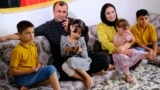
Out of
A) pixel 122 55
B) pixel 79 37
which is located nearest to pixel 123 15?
pixel 122 55

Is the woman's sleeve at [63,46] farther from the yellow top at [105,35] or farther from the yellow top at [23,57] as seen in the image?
the yellow top at [105,35]

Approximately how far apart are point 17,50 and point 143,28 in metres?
1.75

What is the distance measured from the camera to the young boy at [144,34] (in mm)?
3438

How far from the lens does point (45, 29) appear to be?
302 centimetres

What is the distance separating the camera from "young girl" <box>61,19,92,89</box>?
108 inches

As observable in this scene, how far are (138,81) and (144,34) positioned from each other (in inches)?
30.7

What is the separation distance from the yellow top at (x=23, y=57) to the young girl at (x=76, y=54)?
34cm

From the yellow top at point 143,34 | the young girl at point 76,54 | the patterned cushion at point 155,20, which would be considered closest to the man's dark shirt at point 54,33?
the young girl at point 76,54

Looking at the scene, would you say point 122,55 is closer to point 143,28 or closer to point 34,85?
point 143,28

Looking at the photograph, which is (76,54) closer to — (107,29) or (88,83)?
(88,83)

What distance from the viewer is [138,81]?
2.97 metres

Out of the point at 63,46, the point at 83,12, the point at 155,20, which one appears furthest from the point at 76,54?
the point at 155,20

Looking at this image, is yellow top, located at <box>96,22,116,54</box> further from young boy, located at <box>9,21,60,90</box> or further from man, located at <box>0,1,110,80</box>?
young boy, located at <box>9,21,60,90</box>

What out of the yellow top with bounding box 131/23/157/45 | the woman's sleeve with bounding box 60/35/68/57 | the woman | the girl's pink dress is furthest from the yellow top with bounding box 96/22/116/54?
the woman's sleeve with bounding box 60/35/68/57
